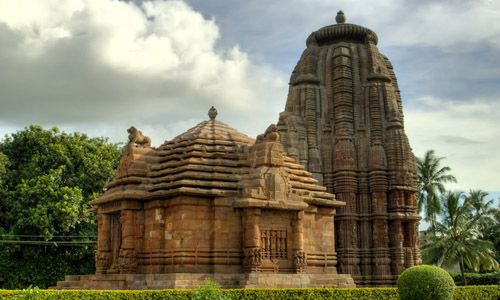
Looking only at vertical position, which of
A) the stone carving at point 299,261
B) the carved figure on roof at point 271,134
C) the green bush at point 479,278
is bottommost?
the green bush at point 479,278

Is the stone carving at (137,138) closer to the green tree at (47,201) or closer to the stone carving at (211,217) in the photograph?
the stone carving at (211,217)

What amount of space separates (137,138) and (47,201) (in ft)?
38.6

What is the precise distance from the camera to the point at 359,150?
107ft

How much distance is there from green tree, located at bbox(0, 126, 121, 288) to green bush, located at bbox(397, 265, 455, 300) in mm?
17825

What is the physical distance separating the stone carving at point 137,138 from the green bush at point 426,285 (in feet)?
32.1

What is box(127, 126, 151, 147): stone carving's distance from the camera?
19969mm

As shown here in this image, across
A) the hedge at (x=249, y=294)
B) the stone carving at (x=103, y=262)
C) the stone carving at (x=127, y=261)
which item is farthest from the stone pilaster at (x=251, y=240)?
the stone carving at (x=103, y=262)

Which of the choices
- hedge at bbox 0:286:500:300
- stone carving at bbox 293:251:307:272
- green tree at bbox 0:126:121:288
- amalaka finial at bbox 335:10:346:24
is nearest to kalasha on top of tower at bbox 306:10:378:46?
amalaka finial at bbox 335:10:346:24

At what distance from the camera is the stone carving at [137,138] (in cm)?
1997

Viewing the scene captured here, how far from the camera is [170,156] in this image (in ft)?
62.5

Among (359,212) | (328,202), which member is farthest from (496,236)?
(328,202)

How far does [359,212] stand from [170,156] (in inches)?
615

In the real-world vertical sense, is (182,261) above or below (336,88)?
below

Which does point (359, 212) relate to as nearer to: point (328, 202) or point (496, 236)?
point (328, 202)
